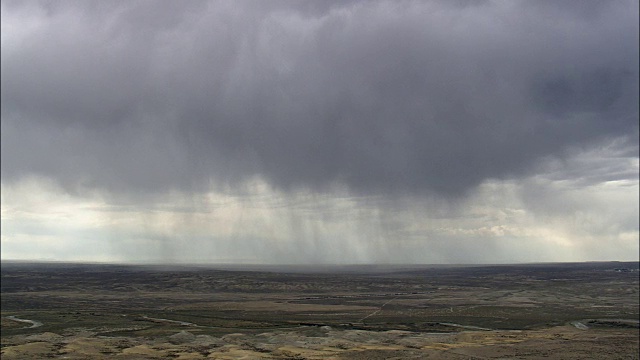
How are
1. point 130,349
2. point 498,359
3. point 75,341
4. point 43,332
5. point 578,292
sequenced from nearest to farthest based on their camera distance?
point 498,359
point 130,349
point 75,341
point 43,332
point 578,292

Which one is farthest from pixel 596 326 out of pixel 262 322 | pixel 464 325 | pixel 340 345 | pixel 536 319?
pixel 262 322

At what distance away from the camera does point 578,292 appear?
193250 millimetres

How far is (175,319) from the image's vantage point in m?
115

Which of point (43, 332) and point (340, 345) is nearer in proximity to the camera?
point (340, 345)

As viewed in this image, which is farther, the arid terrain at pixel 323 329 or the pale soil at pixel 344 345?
the arid terrain at pixel 323 329

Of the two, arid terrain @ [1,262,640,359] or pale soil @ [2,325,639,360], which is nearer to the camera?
pale soil @ [2,325,639,360]

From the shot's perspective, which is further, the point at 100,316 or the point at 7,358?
the point at 100,316

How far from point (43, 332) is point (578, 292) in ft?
595

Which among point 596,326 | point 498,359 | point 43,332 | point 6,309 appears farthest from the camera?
point 6,309

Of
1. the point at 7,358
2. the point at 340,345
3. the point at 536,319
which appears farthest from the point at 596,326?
the point at 7,358

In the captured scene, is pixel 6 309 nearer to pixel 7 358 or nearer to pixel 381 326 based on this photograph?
pixel 7 358

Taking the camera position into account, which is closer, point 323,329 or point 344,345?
point 344,345

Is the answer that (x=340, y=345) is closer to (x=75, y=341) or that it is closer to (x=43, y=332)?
(x=75, y=341)

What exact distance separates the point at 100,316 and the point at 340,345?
6729 centimetres
